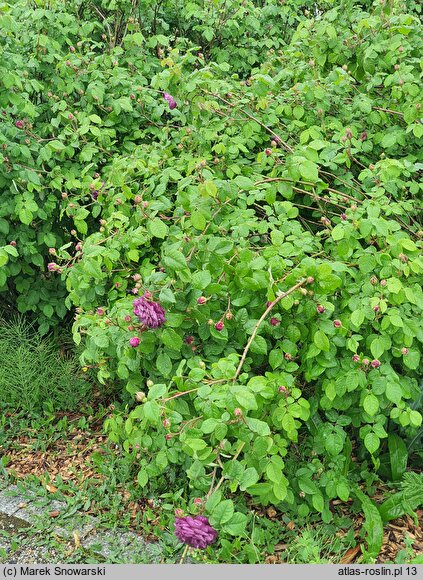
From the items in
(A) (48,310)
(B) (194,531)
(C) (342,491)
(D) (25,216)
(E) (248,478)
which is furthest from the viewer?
(A) (48,310)

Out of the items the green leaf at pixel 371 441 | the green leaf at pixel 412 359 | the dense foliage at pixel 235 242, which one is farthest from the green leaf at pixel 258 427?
the green leaf at pixel 412 359

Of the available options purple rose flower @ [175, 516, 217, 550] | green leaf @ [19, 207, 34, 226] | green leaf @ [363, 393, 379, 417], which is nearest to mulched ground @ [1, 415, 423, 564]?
green leaf @ [363, 393, 379, 417]

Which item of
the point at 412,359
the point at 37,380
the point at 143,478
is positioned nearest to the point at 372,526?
the point at 412,359

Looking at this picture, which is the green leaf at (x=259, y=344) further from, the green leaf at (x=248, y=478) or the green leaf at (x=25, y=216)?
the green leaf at (x=25, y=216)

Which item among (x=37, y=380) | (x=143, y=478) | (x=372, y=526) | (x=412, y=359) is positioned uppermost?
(x=412, y=359)

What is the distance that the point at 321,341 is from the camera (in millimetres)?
2455

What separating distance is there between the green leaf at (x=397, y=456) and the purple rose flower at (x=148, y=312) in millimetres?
1235

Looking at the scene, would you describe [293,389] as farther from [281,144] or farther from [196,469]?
[281,144]

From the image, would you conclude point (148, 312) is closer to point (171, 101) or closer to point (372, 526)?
point (372, 526)

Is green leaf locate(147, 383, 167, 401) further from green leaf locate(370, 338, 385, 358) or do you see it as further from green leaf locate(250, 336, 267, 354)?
green leaf locate(370, 338, 385, 358)

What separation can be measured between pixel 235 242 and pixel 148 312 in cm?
58

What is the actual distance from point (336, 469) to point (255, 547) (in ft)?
1.46

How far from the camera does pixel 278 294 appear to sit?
2.40 meters

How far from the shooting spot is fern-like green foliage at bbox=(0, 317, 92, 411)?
367cm
